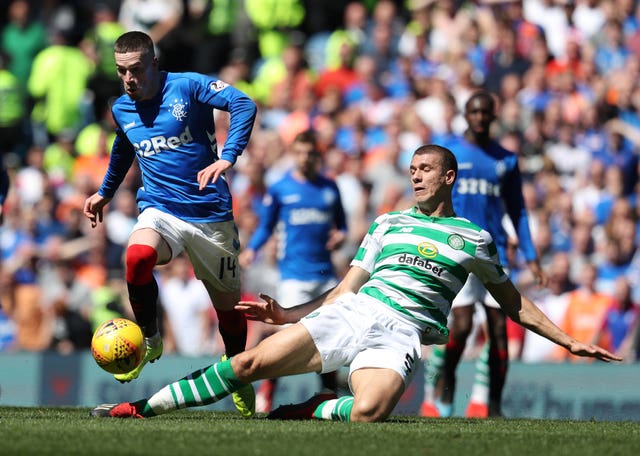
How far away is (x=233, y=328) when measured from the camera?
9.20 metres

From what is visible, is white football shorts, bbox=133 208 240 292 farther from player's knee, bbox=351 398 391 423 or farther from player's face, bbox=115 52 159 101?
player's knee, bbox=351 398 391 423

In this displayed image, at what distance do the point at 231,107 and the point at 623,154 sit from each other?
7.59m

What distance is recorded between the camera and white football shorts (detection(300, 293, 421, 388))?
7727mm

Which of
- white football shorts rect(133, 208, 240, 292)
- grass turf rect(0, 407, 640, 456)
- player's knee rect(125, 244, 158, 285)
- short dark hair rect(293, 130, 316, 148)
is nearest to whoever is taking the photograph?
grass turf rect(0, 407, 640, 456)

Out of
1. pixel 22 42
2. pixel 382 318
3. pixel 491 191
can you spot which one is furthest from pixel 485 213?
pixel 22 42

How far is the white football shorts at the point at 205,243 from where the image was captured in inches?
343

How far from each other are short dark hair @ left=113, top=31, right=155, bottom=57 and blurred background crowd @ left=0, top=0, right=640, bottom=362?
553cm

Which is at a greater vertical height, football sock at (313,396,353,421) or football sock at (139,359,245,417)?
football sock at (139,359,245,417)

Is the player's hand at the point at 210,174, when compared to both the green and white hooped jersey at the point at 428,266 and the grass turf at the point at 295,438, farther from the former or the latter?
the grass turf at the point at 295,438

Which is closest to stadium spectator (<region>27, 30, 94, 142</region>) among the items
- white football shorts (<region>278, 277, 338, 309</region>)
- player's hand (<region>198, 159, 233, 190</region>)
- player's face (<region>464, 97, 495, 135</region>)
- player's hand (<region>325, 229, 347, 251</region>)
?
white football shorts (<region>278, 277, 338, 309</region>)

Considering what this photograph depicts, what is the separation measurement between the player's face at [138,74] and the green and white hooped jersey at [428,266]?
6.48 ft

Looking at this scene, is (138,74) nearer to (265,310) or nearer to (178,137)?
(178,137)

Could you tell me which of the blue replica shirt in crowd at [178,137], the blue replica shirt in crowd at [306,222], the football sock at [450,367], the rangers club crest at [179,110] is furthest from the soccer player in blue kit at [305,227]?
the rangers club crest at [179,110]

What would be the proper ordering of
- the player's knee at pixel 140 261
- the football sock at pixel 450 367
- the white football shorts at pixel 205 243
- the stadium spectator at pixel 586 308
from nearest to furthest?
1. the player's knee at pixel 140 261
2. the white football shorts at pixel 205 243
3. the football sock at pixel 450 367
4. the stadium spectator at pixel 586 308
